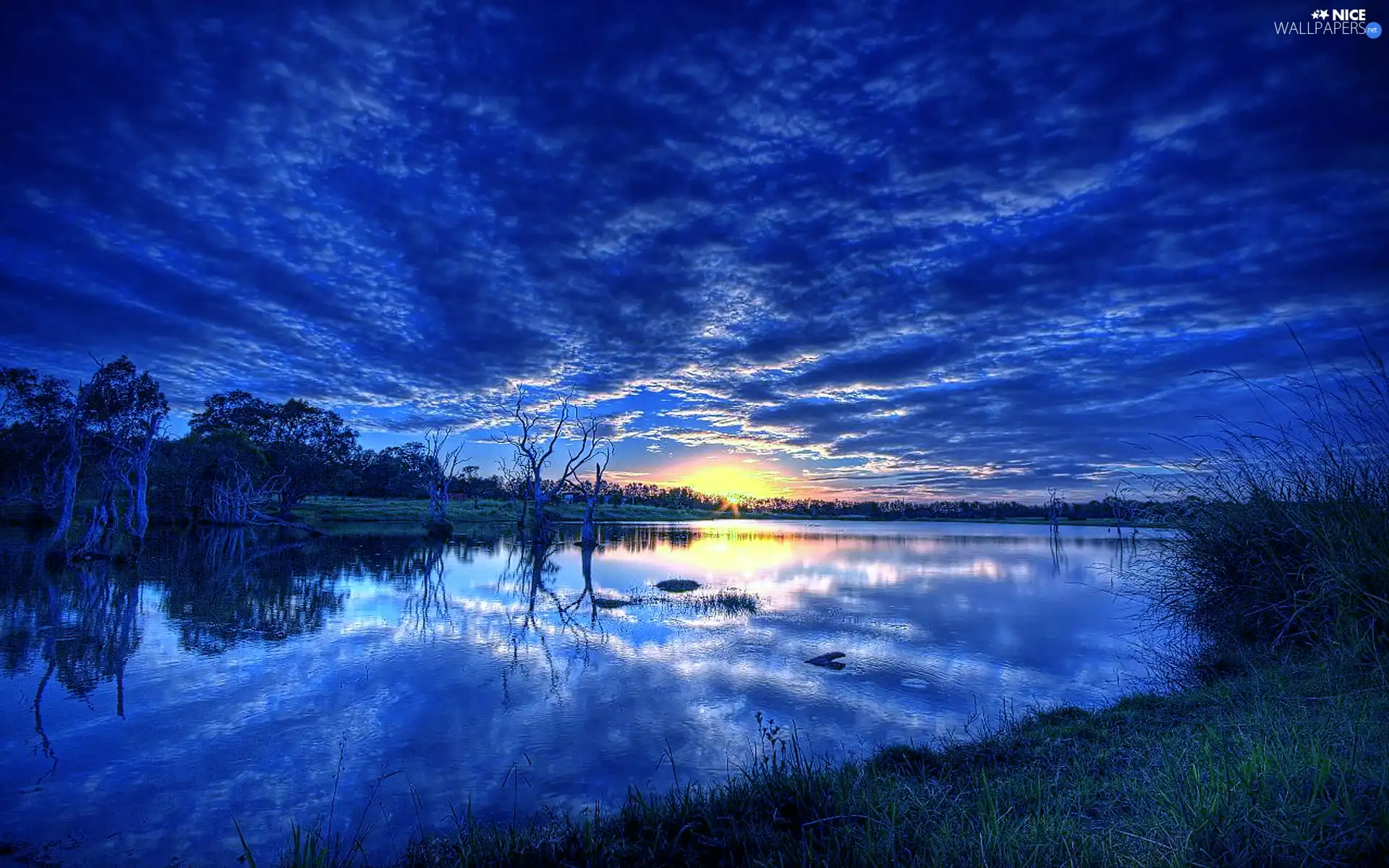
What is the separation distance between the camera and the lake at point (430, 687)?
7.02m

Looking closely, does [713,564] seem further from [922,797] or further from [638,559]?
[922,797]

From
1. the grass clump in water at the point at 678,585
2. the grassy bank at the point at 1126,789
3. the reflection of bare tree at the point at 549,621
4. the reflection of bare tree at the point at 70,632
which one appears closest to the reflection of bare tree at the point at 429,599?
the reflection of bare tree at the point at 549,621

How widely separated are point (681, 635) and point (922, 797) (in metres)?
11.3

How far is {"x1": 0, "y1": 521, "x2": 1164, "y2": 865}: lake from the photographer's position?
7.02 metres

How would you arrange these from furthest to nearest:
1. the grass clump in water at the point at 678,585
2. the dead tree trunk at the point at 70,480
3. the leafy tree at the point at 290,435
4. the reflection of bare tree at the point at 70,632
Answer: the leafy tree at the point at 290,435
the dead tree trunk at the point at 70,480
the grass clump in water at the point at 678,585
the reflection of bare tree at the point at 70,632

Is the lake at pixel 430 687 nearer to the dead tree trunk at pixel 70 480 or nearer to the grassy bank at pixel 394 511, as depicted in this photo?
the dead tree trunk at pixel 70 480

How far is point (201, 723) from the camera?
9305 mm

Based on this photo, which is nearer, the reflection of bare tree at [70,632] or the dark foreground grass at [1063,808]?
the dark foreground grass at [1063,808]

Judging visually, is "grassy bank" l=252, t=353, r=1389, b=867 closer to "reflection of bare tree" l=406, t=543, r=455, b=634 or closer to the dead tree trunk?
"reflection of bare tree" l=406, t=543, r=455, b=634

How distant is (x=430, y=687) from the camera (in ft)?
37.5

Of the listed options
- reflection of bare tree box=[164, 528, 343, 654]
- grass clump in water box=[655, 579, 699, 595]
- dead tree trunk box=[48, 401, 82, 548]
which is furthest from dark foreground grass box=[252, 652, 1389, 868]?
dead tree trunk box=[48, 401, 82, 548]

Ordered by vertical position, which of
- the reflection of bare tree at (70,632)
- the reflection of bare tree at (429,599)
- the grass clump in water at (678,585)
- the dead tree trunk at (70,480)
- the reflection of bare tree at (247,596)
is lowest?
the grass clump in water at (678,585)

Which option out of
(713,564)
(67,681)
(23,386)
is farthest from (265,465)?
(67,681)

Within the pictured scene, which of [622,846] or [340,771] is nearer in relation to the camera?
[622,846]
